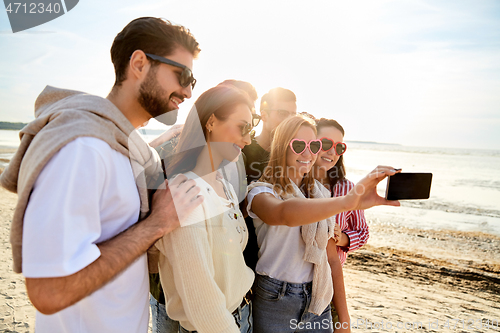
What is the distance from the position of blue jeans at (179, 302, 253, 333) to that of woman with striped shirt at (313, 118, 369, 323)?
4.31 ft

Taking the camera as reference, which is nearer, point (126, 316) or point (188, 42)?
point (126, 316)

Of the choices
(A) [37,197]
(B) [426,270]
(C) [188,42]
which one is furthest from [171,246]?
(B) [426,270]

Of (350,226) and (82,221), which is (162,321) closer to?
(82,221)

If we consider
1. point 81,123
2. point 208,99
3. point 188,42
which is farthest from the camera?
point 208,99

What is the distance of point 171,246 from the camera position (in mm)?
1613

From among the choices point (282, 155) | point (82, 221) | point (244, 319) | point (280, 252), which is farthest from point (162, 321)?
point (282, 155)

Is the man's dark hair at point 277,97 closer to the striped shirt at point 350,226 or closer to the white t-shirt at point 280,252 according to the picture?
the striped shirt at point 350,226

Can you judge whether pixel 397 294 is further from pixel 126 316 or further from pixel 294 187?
pixel 126 316

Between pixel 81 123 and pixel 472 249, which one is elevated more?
pixel 81 123

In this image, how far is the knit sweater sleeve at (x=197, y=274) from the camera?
159 cm

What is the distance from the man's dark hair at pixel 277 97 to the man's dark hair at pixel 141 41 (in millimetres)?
2620

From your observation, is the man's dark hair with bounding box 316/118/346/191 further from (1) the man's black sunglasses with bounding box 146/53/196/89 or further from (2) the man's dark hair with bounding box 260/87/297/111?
(1) the man's black sunglasses with bounding box 146/53/196/89

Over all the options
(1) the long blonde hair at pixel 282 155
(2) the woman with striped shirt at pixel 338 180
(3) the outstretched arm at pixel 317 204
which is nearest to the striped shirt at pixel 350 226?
(2) the woman with striped shirt at pixel 338 180

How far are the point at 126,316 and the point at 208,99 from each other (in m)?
1.44
